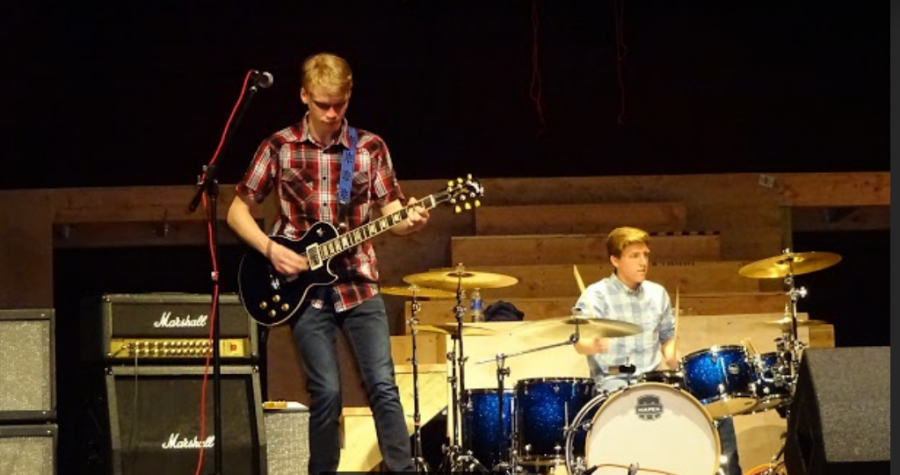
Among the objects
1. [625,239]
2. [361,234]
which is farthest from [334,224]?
[625,239]

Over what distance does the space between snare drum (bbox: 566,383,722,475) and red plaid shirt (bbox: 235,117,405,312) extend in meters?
2.16

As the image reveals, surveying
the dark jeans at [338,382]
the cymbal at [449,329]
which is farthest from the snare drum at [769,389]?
the dark jeans at [338,382]

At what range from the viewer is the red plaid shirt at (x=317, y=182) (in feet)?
20.0

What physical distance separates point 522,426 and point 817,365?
370 cm

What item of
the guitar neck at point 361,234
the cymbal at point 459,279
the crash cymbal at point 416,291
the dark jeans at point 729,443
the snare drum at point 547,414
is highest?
the guitar neck at point 361,234

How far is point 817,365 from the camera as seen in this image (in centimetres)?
447

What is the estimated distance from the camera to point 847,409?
4.30 meters

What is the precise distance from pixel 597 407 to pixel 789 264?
1.72 meters

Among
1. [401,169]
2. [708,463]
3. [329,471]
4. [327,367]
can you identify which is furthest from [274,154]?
[401,169]

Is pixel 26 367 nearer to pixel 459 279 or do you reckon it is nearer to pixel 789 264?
pixel 459 279

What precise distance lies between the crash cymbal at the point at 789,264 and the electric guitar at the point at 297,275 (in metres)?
3.37

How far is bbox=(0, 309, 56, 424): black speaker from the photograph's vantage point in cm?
619

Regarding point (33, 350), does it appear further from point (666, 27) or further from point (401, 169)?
point (666, 27)

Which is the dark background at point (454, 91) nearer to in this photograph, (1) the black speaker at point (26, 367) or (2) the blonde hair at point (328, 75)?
(1) the black speaker at point (26, 367)
